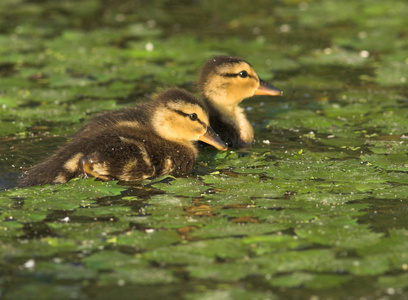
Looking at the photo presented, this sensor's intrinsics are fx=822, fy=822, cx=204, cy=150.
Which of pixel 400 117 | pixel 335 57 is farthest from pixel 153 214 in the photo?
pixel 335 57

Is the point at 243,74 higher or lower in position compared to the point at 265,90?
higher

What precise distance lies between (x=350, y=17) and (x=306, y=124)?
5.86m

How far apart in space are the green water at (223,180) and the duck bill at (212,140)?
0.18 meters

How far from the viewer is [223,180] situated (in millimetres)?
6992

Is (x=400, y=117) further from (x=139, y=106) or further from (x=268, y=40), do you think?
(x=268, y=40)

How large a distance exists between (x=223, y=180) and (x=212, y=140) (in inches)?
31.2

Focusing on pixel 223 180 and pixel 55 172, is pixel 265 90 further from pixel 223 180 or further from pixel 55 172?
pixel 55 172

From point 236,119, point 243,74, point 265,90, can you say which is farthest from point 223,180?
point 265,90

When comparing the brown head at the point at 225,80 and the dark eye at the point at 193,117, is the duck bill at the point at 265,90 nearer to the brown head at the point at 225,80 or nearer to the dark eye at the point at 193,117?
the brown head at the point at 225,80

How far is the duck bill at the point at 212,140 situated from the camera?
7664mm

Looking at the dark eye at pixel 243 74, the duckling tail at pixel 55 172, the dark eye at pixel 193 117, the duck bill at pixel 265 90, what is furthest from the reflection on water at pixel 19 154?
the duck bill at pixel 265 90

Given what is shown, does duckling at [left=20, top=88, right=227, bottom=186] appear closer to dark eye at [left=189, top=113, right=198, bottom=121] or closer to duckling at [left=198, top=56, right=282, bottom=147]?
dark eye at [left=189, top=113, right=198, bottom=121]

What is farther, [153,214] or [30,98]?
[30,98]

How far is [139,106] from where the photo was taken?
7.92 meters
